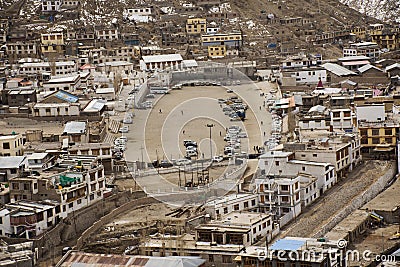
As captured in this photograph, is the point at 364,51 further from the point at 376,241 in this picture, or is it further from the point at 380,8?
the point at 376,241

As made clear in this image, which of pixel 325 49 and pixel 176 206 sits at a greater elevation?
pixel 325 49

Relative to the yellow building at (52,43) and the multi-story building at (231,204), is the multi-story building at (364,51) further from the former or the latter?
the multi-story building at (231,204)

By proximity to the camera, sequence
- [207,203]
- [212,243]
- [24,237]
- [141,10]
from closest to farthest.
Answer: [212,243], [24,237], [207,203], [141,10]

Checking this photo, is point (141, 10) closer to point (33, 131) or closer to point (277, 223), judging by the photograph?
point (33, 131)

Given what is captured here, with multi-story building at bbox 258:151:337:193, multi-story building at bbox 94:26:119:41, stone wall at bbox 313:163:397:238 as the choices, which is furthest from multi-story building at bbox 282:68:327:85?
multi-story building at bbox 258:151:337:193

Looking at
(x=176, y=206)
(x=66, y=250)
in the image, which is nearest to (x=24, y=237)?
(x=66, y=250)

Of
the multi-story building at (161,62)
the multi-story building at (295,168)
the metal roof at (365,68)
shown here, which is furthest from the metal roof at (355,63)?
the multi-story building at (295,168)
